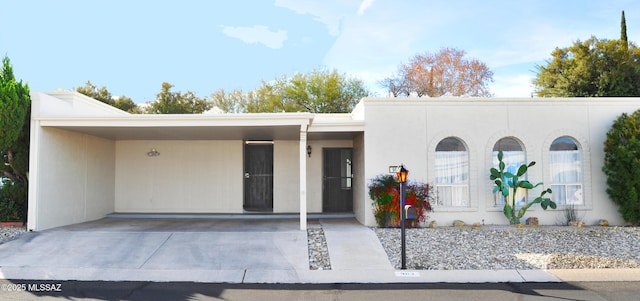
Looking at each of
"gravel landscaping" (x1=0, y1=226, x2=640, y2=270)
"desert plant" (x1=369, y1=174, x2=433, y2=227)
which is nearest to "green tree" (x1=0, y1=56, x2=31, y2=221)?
"gravel landscaping" (x1=0, y1=226, x2=640, y2=270)

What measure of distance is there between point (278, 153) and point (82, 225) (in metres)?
5.07

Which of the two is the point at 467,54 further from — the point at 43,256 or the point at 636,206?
the point at 43,256

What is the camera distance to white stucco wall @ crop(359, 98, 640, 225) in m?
9.10

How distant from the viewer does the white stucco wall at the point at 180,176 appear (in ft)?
37.9

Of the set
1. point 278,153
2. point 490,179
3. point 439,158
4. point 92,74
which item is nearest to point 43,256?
point 278,153

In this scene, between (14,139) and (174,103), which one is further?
(174,103)

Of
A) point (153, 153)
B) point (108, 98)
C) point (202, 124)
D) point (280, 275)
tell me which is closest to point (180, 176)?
point (153, 153)

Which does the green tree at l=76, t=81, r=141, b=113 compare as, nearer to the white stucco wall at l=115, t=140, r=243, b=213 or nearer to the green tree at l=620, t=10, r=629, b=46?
the white stucco wall at l=115, t=140, r=243, b=213

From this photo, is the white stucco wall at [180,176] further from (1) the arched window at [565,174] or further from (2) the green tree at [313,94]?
(2) the green tree at [313,94]

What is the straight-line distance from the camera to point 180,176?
11594 mm

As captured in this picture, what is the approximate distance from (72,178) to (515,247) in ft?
31.4

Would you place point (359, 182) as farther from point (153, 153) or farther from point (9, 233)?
point (9, 233)

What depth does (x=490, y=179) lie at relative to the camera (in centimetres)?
905

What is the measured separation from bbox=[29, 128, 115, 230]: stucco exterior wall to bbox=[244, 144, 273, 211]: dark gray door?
370 centimetres
